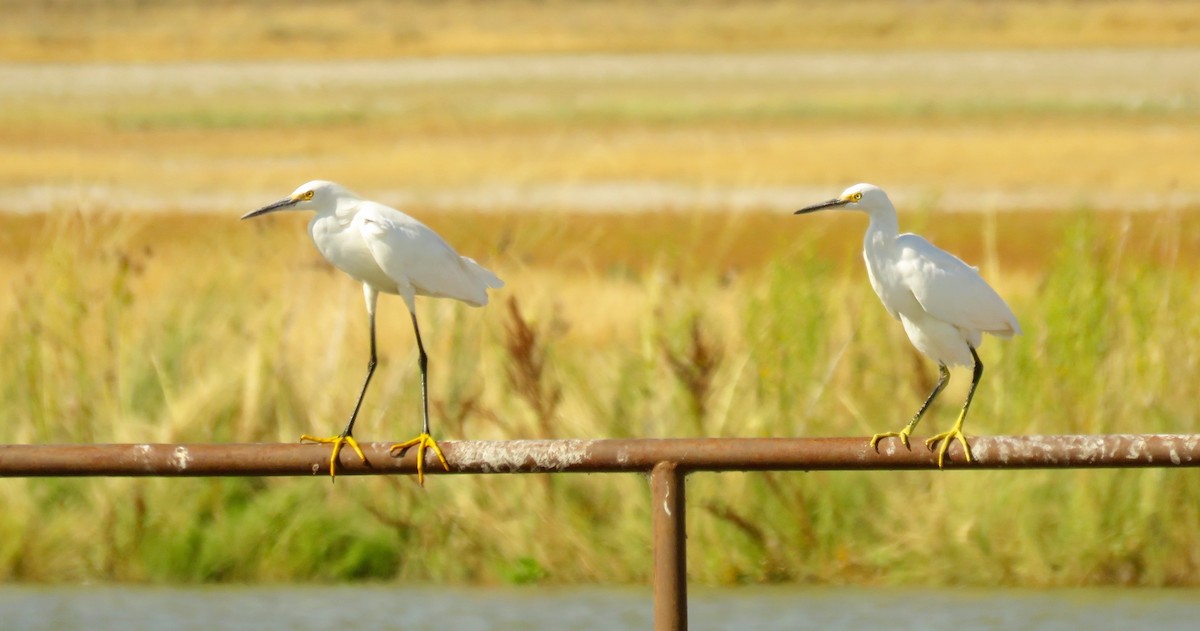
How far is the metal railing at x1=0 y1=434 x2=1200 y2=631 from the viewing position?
12.4ft

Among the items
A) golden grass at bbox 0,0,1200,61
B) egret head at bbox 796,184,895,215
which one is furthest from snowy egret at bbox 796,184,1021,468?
golden grass at bbox 0,0,1200,61

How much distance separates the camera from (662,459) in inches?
154

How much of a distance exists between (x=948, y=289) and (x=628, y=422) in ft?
10.0

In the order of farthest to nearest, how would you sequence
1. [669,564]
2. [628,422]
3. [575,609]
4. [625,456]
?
1. [628,422]
2. [575,609]
3. [669,564]
4. [625,456]

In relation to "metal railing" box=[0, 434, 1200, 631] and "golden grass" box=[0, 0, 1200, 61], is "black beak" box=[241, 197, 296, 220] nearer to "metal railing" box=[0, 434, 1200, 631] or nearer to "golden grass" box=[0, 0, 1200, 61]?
"metal railing" box=[0, 434, 1200, 631]

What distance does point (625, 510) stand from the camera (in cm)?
784

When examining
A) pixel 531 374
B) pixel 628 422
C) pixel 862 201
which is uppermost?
pixel 862 201

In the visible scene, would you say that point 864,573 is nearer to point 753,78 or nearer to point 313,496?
point 313,496

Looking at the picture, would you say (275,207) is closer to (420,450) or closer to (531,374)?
(420,450)

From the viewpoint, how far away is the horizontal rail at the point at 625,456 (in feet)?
12.4

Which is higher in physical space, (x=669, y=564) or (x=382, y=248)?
(x=382, y=248)

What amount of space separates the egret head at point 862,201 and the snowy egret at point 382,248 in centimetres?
89

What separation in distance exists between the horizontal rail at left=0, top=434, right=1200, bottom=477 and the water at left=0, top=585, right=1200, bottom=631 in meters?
3.38

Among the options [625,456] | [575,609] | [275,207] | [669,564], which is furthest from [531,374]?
[625,456]
